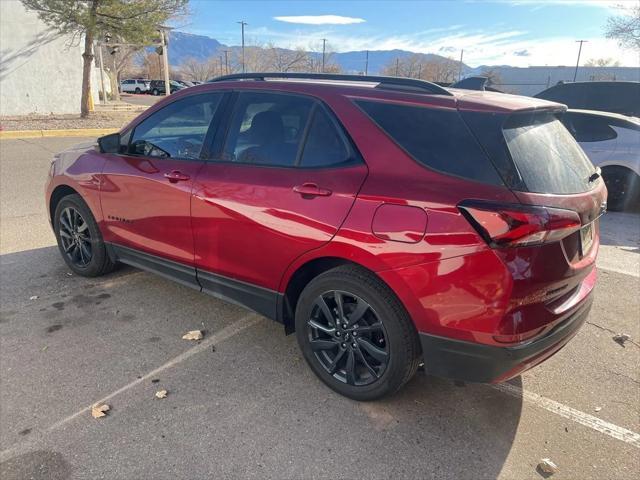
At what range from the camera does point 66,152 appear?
4.46 metres

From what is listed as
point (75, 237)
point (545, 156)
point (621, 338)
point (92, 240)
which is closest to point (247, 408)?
point (545, 156)

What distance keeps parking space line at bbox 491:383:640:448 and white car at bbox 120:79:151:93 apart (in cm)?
6183

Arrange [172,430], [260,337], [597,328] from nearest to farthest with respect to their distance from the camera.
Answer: [172,430], [260,337], [597,328]

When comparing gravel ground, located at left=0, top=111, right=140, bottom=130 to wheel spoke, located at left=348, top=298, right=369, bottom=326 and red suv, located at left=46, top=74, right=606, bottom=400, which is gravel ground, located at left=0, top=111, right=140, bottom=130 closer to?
red suv, located at left=46, top=74, right=606, bottom=400

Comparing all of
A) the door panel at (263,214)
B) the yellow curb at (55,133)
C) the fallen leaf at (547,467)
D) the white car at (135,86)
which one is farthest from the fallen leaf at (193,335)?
the white car at (135,86)

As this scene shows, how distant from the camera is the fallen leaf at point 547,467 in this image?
7.57 feet

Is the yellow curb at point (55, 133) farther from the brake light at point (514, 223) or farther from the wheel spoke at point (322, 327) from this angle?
the brake light at point (514, 223)

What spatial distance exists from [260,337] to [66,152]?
2681 millimetres

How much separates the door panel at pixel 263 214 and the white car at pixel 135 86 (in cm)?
6057

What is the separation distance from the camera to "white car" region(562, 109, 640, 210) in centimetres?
718

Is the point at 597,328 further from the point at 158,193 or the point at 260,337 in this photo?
the point at 158,193

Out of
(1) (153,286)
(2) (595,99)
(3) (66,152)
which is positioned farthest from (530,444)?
(2) (595,99)

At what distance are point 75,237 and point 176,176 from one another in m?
1.63

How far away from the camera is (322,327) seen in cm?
284
